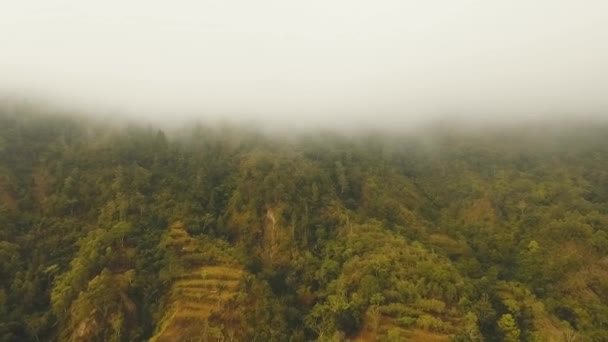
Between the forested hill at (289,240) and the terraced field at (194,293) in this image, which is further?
the forested hill at (289,240)

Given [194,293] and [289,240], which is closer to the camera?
[194,293]

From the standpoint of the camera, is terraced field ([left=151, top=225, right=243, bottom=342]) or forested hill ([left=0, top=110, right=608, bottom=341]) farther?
forested hill ([left=0, top=110, right=608, bottom=341])

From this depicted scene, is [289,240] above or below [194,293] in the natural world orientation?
above

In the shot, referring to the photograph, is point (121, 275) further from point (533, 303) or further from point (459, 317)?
point (533, 303)
